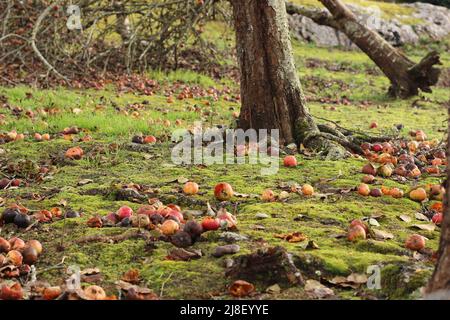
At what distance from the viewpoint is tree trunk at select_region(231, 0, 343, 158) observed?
245 inches

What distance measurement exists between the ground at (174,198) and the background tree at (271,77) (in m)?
0.46

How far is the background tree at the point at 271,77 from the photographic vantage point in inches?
245

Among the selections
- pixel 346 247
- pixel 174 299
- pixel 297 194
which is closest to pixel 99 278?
pixel 174 299

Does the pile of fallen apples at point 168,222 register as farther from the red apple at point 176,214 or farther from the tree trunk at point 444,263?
the tree trunk at point 444,263

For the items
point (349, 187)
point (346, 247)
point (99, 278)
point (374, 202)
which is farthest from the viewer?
point (349, 187)

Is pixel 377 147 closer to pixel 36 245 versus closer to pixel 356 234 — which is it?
pixel 356 234

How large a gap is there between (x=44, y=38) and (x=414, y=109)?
22.9 feet

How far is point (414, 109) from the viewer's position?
1179 centimetres

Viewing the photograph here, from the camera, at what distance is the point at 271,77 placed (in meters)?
6.32

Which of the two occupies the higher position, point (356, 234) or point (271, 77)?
point (271, 77)

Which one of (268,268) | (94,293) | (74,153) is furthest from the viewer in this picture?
(74,153)

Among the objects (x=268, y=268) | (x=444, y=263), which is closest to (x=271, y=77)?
(x=268, y=268)

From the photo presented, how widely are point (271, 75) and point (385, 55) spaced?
623 centimetres
